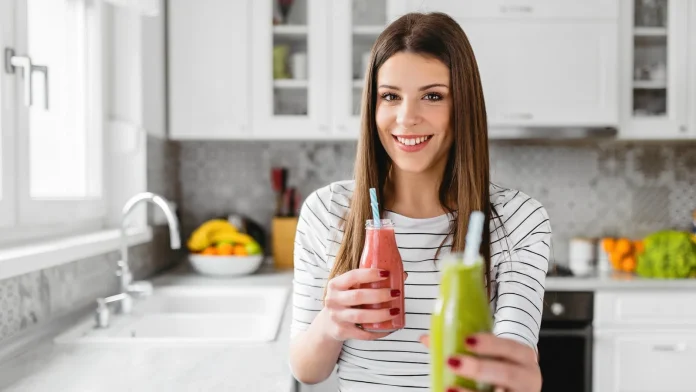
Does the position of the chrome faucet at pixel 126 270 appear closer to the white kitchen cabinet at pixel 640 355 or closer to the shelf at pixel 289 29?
the shelf at pixel 289 29

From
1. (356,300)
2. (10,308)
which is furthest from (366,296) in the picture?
(10,308)

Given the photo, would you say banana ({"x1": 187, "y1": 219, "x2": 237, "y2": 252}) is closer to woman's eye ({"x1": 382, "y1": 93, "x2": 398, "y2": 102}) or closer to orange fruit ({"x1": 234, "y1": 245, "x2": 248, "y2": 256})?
orange fruit ({"x1": 234, "y1": 245, "x2": 248, "y2": 256})

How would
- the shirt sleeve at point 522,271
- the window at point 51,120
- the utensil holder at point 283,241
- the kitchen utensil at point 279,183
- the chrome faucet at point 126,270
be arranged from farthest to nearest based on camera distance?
1. the kitchen utensil at point 279,183
2. the utensil holder at point 283,241
3. the chrome faucet at point 126,270
4. the window at point 51,120
5. the shirt sleeve at point 522,271

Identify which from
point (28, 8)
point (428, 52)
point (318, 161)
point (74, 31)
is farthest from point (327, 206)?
point (318, 161)

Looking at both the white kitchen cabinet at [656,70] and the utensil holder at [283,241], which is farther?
the utensil holder at [283,241]

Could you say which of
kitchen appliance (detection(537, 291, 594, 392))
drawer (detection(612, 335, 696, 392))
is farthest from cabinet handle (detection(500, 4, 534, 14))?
drawer (detection(612, 335, 696, 392))

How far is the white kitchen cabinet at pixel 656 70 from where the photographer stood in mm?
2605

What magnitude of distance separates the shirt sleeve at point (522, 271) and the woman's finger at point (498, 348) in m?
0.30

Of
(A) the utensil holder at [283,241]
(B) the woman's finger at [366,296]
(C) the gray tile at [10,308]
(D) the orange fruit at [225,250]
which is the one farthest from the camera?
(A) the utensil holder at [283,241]

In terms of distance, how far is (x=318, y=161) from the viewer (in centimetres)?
296

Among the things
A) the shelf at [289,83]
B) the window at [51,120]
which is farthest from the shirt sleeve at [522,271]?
the shelf at [289,83]

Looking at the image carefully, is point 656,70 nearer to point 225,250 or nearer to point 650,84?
point 650,84

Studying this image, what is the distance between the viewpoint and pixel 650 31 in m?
2.62

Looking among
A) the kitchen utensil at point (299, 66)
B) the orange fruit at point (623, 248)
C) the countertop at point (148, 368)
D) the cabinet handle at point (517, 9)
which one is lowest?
the countertop at point (148, 368)
